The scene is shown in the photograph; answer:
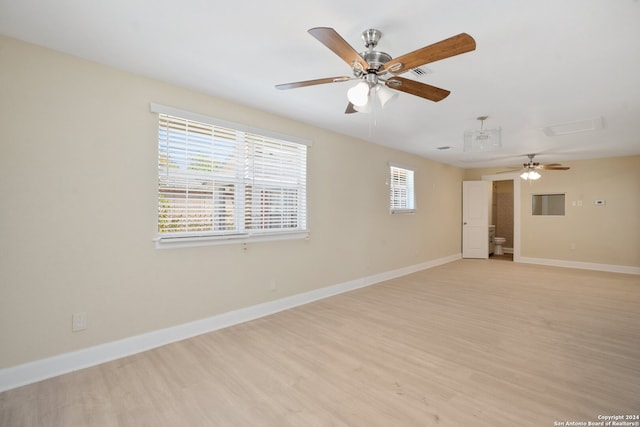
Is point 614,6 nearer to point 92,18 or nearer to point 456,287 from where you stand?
point 92,18

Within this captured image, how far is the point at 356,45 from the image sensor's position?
2.22 metres

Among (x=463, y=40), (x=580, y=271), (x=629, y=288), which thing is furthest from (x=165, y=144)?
(x=580, y=271)

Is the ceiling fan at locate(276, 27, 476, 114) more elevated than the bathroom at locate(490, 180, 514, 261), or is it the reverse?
the ceiling fan at locate(276, 27, 476, 114)

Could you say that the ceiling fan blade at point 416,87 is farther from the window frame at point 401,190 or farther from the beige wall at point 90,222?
the window frame at point 401,190

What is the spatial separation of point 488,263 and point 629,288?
8.46ft

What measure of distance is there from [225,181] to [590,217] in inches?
309

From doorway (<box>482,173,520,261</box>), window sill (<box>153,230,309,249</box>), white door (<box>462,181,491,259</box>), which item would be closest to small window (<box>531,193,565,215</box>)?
white door (<box>462,181,491,259</box>)

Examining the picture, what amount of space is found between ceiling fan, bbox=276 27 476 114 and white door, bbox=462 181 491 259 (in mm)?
6627

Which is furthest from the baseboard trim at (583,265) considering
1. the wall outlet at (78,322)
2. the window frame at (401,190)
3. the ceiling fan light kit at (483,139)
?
the wall outlet at (78,322)

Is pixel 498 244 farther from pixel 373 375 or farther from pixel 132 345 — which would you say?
pixel 132 345

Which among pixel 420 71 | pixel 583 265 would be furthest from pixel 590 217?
pixel 420 71

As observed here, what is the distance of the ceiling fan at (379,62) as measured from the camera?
5.13ft

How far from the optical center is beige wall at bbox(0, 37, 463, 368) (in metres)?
2.22

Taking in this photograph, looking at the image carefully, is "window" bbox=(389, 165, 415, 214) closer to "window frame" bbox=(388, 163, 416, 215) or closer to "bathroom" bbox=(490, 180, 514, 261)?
"window frame" bbox=(388, 163, 416, 215)
